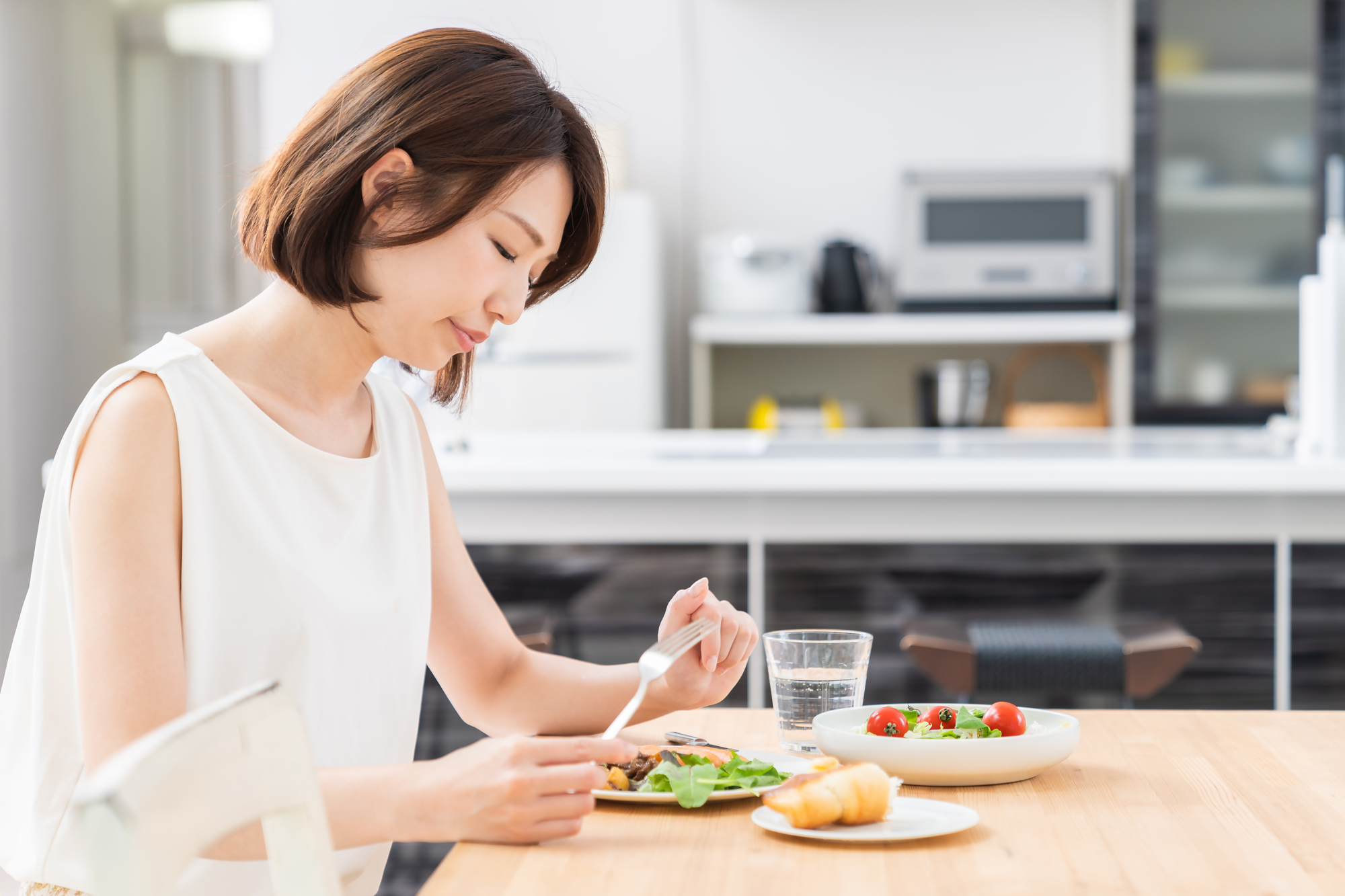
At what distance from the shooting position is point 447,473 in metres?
2.10

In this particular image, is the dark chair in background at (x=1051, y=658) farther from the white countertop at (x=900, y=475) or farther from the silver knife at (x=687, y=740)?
the silver knife at (x=687, y=740)

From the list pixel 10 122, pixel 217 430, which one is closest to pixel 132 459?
pixel 217 430

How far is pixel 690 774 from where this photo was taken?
81 centimetres

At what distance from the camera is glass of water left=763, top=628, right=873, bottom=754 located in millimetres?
969

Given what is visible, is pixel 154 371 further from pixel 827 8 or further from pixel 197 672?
pixel 827 8

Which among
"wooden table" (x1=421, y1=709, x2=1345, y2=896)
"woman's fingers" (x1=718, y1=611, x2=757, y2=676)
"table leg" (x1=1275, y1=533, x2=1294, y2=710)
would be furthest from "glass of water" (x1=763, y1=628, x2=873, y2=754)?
"table leg" (x1=1275, y1=533, x2=1294, y2=710)

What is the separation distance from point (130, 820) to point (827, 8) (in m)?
4.25

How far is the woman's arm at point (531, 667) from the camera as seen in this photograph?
3.27 feet

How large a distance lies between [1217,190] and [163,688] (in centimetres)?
386

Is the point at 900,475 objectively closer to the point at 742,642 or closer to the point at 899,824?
the point at 742,642

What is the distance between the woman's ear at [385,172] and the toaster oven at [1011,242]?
3.22m

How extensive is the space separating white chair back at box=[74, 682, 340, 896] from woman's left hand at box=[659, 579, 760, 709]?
392mm

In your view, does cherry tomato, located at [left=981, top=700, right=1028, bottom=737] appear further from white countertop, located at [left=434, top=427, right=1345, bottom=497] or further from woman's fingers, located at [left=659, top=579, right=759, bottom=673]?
white countertop, located at [left=434, top=427, right=1345, bottom=497]

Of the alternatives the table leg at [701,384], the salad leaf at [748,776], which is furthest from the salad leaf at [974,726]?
the table leg at [701,384]
